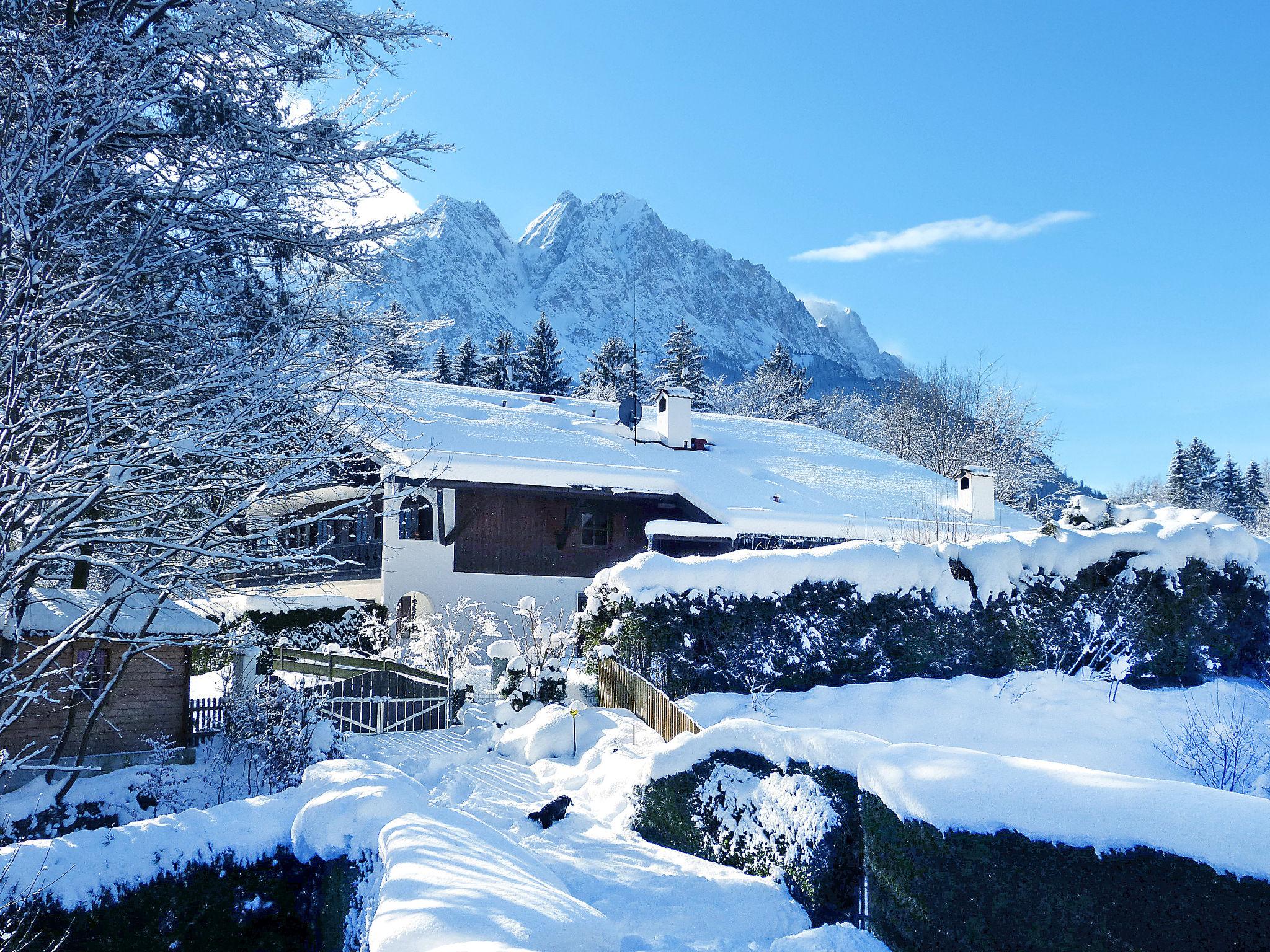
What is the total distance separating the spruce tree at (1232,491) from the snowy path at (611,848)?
56544 millimetres

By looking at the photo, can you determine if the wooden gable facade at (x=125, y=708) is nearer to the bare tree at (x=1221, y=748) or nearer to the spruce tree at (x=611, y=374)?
the bare tree at (x=1221, y=748)

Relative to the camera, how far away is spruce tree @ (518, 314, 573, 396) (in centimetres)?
4588

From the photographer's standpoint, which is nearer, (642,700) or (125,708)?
(642,700)

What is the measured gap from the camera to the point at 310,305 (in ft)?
25.9

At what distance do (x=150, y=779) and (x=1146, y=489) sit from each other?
75887 millimetres

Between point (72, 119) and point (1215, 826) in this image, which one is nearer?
point (1215, 826)

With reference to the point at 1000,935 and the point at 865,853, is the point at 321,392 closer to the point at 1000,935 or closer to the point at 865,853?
the point at 865,853

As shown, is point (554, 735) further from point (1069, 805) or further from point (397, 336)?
point (1069, 805)

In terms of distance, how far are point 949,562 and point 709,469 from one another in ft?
31.8

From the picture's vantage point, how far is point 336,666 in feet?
50.8

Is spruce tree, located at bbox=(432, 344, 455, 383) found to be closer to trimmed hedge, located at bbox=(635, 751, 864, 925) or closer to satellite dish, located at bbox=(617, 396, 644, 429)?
satellite dish, located at bbox=(617, 396, 644, 429)

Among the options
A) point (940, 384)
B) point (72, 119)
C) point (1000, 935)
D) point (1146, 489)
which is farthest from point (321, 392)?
point (1146, 489)

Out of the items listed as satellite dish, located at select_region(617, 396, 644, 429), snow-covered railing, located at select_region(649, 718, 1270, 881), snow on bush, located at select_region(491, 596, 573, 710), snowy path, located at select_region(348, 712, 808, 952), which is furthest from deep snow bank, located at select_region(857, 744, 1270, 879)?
satellite dish, located at select_region(617, 396, 644, 429)

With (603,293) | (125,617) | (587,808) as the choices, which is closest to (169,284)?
(125,617)
